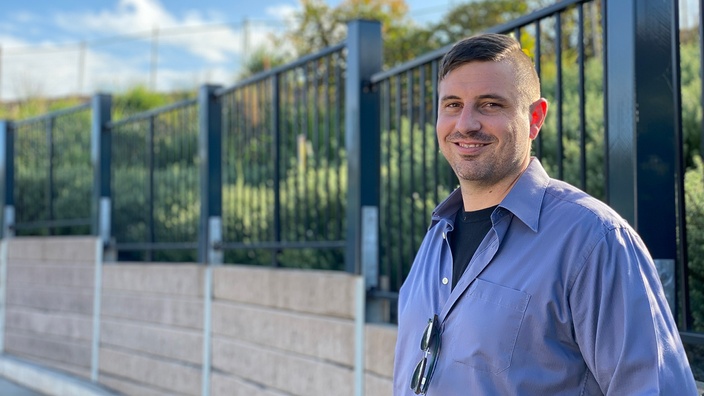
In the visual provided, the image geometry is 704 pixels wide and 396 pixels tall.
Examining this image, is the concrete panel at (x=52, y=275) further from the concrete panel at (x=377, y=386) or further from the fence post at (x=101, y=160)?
the concrete panel at (x=377, y=386)

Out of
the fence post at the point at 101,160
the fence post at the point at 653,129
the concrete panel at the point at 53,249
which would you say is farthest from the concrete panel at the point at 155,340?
the fence post at the point at 653,129

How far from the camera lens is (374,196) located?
16.0ft

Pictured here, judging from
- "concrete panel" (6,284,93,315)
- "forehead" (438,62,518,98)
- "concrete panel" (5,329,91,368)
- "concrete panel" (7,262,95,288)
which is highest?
"forehead" (438,62,518,98)

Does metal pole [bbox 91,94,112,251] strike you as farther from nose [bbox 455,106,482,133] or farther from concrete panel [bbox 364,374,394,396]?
nose [bbox 455,106,482,133]

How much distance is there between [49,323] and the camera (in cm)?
894

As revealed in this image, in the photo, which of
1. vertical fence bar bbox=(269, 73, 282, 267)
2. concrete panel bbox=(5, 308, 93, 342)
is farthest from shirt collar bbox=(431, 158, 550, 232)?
concrete panel bbox=(5, 308, 93, 342)

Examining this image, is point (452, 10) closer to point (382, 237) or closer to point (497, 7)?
point (497, 7)

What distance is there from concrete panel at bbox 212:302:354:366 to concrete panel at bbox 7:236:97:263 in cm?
260

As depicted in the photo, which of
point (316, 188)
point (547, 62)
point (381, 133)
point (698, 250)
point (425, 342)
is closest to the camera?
point (425, 342)

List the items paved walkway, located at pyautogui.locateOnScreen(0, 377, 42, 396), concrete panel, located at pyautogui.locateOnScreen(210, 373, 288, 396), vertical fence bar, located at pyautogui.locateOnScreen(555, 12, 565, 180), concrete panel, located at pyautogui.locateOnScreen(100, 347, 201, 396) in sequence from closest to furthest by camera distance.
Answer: vertical fence bar, located at pyautogui.locateOnScreen(555, 12, 565, 180)
concrete panel, located at pyautogui.locateOnScreen(210, 373, 288, 396)
concrete panel, located at pyautogui.locateOnScreen(100, 347, 201, 396)
paved walkway, located at pyautogui.locateOnScreen(0, 377, 42, 396)

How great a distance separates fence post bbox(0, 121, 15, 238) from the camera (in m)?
10.4

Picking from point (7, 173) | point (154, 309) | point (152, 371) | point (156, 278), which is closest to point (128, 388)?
point (152, 371)

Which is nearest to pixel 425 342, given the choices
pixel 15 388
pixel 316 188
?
pixel 316 188

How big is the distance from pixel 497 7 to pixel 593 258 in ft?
58.7
